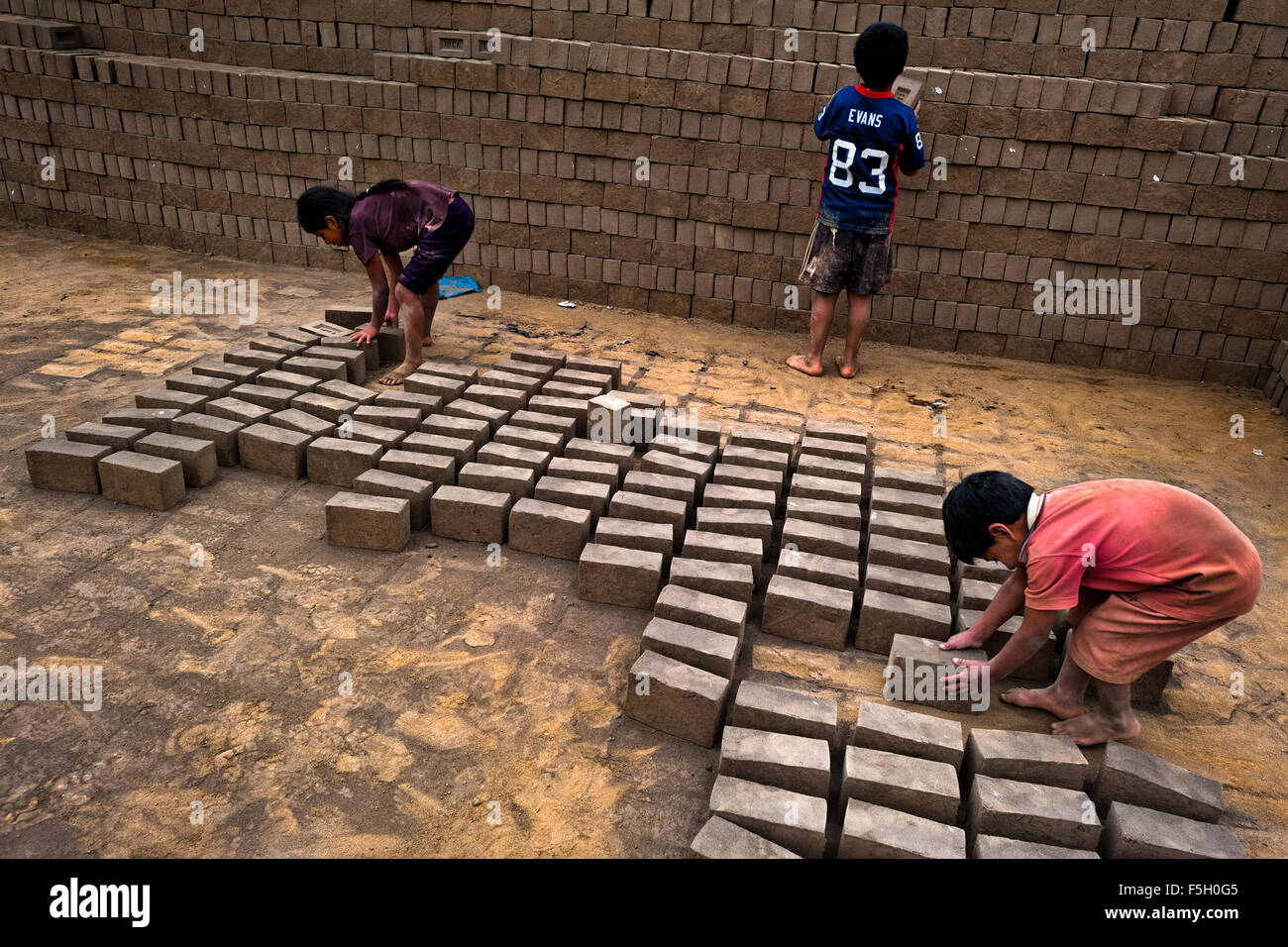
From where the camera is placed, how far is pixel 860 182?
622 cm

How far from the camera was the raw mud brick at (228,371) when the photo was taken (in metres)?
5.49

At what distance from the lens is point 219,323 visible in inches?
277

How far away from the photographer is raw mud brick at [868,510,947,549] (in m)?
4.29

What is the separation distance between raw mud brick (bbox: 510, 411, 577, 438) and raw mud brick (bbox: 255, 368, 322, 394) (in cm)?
131

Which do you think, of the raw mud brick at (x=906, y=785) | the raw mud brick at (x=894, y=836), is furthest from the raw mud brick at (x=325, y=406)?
the raw mud brick at (x=894, y=836)

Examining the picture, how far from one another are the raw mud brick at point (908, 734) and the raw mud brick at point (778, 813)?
35cm

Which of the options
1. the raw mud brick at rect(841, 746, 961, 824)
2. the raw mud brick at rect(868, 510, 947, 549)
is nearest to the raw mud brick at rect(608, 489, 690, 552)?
the raw mud brick at rect(868, 510, 947, 549)

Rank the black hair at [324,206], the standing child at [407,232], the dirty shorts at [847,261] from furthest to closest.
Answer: the dirty shorts at [847,261] → the standing child at [407,232] → the black hair at [324,206]

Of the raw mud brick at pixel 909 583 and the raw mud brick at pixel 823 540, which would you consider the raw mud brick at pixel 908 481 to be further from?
the raw mud brick at pixel 909 583

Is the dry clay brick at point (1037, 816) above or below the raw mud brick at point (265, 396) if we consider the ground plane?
below

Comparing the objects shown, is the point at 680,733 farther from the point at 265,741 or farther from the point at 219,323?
the point at 219,323

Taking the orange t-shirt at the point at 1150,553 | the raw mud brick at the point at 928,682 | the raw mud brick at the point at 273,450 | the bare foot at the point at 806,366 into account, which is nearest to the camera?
the orange t-shirt at the point at 1150,553
